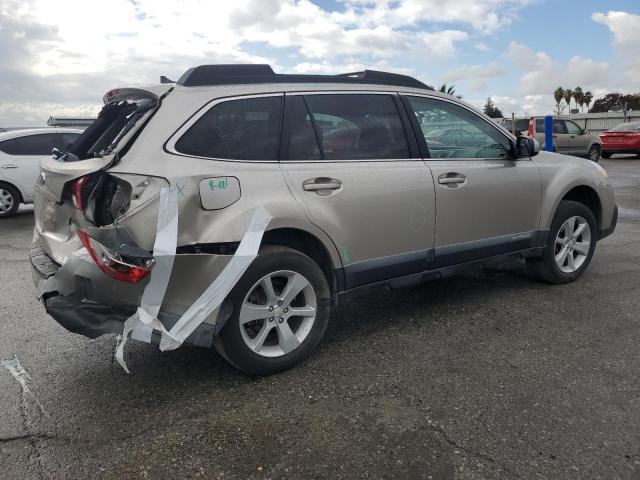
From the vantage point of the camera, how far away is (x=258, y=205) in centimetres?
313

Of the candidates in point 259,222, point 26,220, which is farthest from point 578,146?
point 259,222

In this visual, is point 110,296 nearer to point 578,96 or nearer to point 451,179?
point 451,179

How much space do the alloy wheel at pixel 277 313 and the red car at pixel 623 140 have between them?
2076cm

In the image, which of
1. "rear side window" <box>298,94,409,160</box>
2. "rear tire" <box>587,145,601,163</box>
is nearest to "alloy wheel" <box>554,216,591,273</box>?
"rear side window" <box>298,94,409,160</box>

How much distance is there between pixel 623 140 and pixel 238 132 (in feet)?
69.0

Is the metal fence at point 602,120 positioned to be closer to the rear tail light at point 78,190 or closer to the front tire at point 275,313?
the front tire at point 275,313

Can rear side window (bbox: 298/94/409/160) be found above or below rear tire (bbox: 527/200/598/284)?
above

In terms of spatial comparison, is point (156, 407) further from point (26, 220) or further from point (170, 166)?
point (26, 220)

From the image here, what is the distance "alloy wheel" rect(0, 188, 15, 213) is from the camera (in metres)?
9.91

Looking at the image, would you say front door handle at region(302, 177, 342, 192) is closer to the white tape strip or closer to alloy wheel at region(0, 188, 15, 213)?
the white tape strip

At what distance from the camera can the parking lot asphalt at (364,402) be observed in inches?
99.4

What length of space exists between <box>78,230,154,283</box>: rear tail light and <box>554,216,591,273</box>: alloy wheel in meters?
3.65

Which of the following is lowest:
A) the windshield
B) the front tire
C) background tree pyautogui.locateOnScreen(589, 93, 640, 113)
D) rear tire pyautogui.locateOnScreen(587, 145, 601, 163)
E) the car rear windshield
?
Answer: the front tire

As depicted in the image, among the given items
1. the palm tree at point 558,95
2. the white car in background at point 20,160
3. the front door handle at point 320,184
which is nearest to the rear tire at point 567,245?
the front door handle at point 320,184
